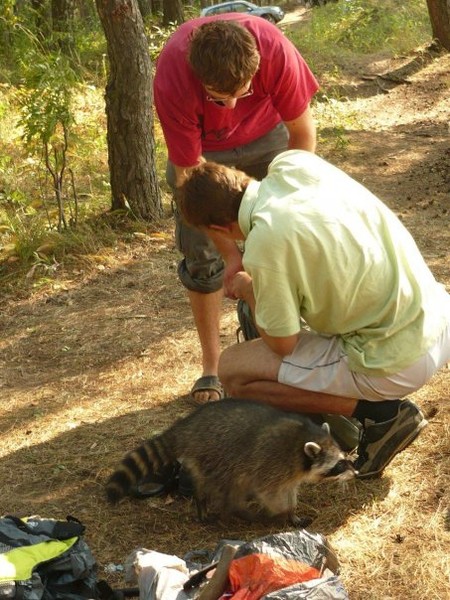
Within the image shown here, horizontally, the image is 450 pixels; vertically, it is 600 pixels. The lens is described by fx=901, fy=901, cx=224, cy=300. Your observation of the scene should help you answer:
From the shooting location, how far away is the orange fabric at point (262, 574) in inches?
119

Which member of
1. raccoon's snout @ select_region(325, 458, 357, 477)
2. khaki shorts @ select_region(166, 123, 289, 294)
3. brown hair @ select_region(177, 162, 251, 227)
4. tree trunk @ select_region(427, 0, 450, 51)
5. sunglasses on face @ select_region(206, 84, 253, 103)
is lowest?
tree trunk @ select_region(427, 0, 450, 51)

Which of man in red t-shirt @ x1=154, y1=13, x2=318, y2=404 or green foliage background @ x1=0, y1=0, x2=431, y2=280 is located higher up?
man in red t-shirt @ x1=154, y1=13, x2=318, y2=404

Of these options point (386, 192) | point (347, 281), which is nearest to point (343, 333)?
point (347, 281)

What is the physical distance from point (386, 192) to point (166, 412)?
4832 mm

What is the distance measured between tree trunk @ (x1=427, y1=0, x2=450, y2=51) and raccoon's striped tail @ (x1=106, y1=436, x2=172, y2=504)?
10.9 meters

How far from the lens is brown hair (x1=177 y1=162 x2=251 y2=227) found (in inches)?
147

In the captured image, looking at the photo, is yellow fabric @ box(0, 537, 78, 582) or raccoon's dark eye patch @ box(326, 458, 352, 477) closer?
yellow fabric @ box(0, 537, 78, 582)

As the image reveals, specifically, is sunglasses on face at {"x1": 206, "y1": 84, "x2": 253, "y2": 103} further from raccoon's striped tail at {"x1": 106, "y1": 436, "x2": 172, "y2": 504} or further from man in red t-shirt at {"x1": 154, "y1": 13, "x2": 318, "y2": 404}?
raccoon's striped tail at {"x1": 106, "y1": 436, "x2": 172, "y2": 504}

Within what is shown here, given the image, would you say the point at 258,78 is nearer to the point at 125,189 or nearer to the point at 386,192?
the point at 125,189

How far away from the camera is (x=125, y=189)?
8.25 metres

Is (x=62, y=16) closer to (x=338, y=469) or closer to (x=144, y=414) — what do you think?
(x=144, y=414)

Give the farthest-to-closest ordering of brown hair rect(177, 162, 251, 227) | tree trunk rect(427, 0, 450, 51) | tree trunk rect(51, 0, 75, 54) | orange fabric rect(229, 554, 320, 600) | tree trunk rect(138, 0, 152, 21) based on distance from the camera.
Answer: tree trunk rect(138, 0, 152, 21), tree trunk rect(51, 0, 75, 54), tree trunk rect(427, 0, 450, 51), brown hair rect(177, 162, 251, 227), orange fabric rect(229, 554, 320, 600)

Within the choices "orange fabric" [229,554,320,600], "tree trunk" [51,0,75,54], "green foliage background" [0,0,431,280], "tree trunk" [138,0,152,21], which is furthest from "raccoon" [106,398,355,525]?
"tree trunk" [138,0,152,21]

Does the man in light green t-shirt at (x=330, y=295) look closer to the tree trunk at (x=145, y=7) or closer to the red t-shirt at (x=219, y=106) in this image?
the red t-shirt at (x=219, y=106)
